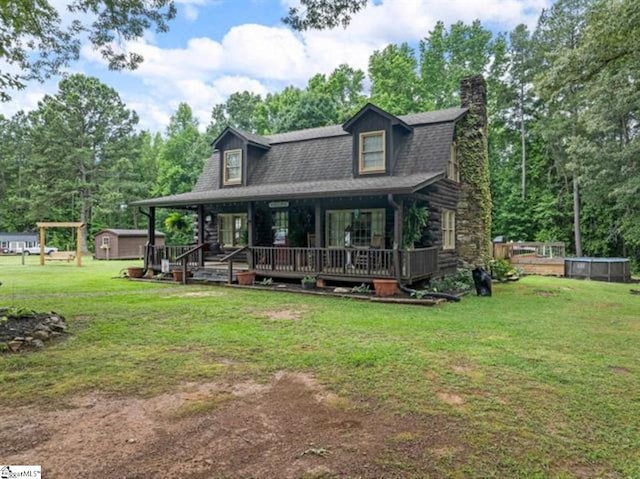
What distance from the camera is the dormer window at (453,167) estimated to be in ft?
47.3

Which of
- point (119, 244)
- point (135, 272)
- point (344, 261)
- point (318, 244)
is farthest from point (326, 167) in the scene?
point (119, 244)

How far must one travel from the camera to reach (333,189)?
38.6 ft

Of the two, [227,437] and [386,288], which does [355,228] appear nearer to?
[386,288]

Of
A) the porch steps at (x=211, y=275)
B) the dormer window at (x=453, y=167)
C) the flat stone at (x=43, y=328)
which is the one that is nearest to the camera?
the flat stone at (x=43, y=328)

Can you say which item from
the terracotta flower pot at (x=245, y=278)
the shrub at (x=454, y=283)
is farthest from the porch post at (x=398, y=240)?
the terracotta flower pot at (x=245, y=278)

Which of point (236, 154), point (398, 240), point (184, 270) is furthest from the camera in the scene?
point (236, 154)

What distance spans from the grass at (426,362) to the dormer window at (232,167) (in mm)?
7864

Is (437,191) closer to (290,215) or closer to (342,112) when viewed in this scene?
(290,215)

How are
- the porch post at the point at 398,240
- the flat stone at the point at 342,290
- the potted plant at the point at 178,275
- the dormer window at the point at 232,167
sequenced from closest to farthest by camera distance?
the porch post at the point at 398,240 < the flat stone at the point at 342,290 < the potted plant at the point at 178,275 < the dormer window at the point at 232,167

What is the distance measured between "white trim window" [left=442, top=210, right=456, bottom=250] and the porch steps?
296 inches

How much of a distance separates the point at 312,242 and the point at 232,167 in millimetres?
5151

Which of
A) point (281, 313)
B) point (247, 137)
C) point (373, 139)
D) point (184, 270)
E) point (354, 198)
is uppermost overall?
point (247, 137)

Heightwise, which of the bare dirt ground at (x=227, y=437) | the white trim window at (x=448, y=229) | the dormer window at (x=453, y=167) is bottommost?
the bare dirt ground at (x=227, y=437)

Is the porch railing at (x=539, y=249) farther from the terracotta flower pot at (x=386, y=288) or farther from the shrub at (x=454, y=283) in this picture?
the terracotta flower pot at (x=386, y=288)
